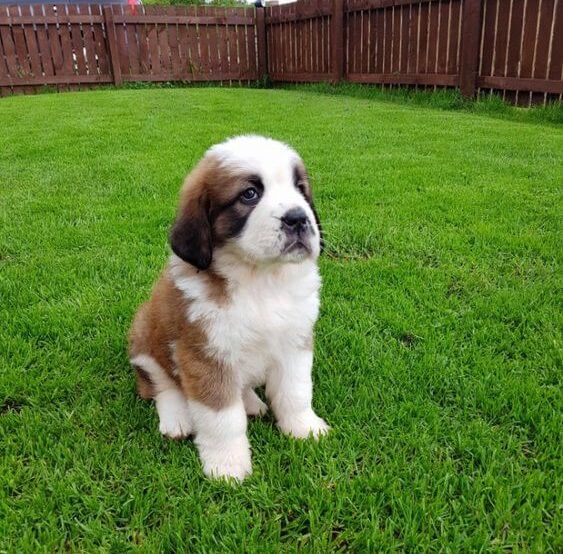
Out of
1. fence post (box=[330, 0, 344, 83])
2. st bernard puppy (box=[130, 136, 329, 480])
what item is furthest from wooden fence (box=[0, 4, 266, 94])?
st bernard puppy (box=[130, 136, 329, 480])

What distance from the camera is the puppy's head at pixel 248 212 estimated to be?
6.90 feet

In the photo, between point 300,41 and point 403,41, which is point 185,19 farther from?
point 403,41

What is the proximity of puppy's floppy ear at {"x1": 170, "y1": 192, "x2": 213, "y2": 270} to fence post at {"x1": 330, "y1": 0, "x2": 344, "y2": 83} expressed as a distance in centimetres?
1274

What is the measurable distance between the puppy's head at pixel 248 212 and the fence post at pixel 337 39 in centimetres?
1257

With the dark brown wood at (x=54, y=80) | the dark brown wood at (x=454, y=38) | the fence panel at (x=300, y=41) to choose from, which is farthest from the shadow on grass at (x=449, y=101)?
the dark brown wood at (x=54, y=80)

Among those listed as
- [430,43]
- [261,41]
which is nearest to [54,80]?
[261,41]

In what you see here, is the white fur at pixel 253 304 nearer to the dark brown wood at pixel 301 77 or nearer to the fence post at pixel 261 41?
the dark brown wood at pixel 301 77

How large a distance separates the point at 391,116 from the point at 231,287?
8.15m

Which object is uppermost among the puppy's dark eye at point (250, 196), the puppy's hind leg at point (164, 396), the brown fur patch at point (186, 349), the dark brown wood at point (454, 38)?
the dark brown wood at point (454, 38)

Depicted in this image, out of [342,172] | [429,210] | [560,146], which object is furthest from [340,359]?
[560,146]

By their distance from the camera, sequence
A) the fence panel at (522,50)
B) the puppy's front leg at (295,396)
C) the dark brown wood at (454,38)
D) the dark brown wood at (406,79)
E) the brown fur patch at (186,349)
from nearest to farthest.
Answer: the brown fur patch at (186,349) → the puppy's front leg at (295,396) → the fence panel at (522,50) → the dark brown wood at (454,38) → the dark brown wood at (406,79)

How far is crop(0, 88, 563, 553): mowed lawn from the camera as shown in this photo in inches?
78.3

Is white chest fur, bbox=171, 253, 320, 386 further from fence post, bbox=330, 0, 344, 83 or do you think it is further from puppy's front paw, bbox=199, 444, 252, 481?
fence post, bbox=330, 0, 344, 83

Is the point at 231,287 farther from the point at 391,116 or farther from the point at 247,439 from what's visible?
the point at 391,116
